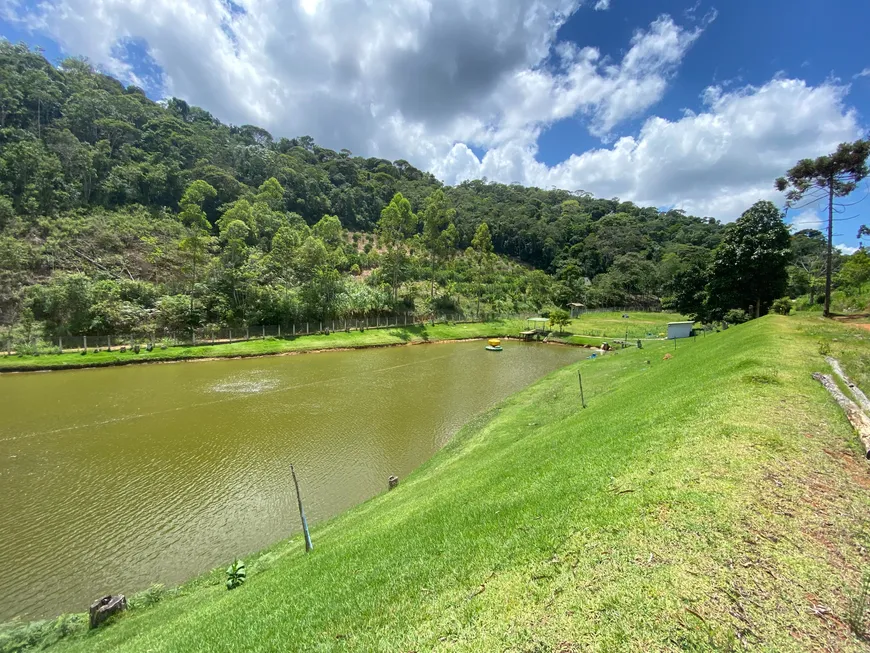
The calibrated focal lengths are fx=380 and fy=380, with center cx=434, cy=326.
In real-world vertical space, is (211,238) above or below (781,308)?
above

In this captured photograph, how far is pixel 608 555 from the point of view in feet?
13.4

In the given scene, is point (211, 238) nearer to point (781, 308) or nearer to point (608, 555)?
point (608, 555)

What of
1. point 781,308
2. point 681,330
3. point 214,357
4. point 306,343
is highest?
point 781,308

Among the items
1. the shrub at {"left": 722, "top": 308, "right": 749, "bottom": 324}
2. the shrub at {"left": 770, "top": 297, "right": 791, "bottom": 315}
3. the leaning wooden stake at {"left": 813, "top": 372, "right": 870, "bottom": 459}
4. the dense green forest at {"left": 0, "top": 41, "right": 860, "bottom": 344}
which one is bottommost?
the leaning wooden stake at {"left": 813, "top": 372, "right": 870, "bottom": 459}

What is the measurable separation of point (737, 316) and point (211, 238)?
58.0 m

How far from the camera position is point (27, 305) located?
123 ft

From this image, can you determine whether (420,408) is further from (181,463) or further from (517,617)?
(517,617)

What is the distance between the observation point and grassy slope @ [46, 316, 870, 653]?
331 cm

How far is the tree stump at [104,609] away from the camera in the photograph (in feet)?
24.3

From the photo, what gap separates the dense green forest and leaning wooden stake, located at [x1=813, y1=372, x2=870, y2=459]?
99.2 ft

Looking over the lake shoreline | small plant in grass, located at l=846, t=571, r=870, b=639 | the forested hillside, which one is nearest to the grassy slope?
small plant in grass, located at l=846, t=571, r=870, b=639

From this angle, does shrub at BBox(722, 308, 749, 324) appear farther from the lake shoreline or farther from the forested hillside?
the forested hillside

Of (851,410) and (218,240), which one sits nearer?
(851,410)

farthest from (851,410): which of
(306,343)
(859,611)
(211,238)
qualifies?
(211,238)
